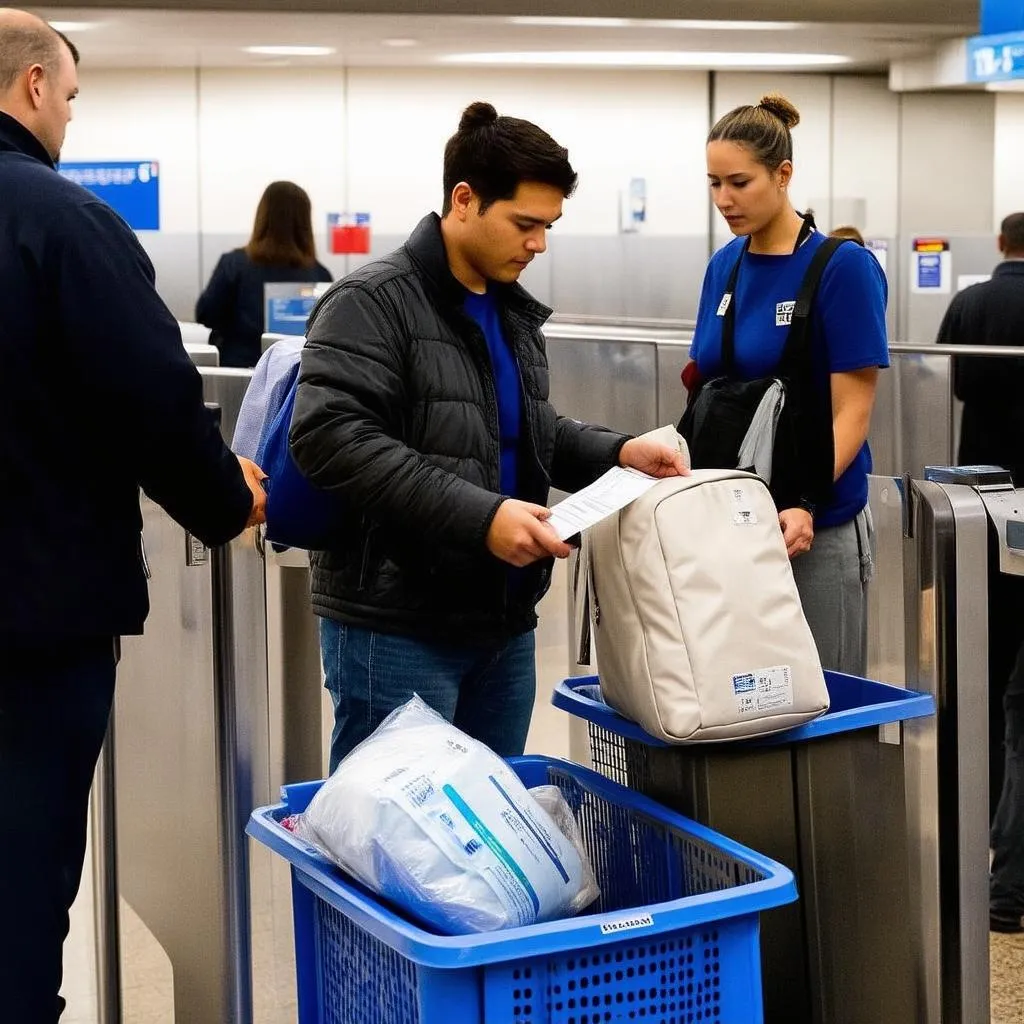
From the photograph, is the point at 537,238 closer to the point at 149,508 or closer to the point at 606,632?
the point at 606,632

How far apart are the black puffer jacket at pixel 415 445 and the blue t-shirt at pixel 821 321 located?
562 millimetres

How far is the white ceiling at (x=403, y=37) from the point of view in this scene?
A: 9.79m

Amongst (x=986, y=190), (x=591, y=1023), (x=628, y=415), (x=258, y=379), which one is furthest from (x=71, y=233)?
(x=986, y=190)

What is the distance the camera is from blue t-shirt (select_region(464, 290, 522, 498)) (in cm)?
223

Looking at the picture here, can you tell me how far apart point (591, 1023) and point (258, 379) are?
1.09m

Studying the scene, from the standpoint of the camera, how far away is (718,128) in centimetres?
283

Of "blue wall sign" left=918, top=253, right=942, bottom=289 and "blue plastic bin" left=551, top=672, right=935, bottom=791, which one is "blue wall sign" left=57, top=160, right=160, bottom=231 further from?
"blue plastic bin" left=551, top=672, right=935, bottom=791

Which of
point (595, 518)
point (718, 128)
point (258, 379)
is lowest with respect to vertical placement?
point (595, 518)

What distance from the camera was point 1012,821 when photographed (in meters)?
3.58

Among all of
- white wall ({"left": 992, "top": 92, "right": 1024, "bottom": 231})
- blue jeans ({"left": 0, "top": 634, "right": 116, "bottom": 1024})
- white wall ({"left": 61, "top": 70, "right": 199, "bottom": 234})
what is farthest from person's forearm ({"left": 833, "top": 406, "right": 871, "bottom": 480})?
white wall ({"left": 992, "top": 92, "right": 1024, "bottom": 231})

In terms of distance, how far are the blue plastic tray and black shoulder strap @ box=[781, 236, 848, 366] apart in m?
0.60

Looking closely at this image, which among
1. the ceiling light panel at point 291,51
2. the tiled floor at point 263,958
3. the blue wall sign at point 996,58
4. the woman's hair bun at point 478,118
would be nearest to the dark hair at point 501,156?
the woman's hair bun at point 478,118

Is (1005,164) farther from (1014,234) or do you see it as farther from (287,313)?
(1014,234)

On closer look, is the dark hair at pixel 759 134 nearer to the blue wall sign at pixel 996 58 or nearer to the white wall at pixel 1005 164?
the blue wall sign at pixel 996 58
